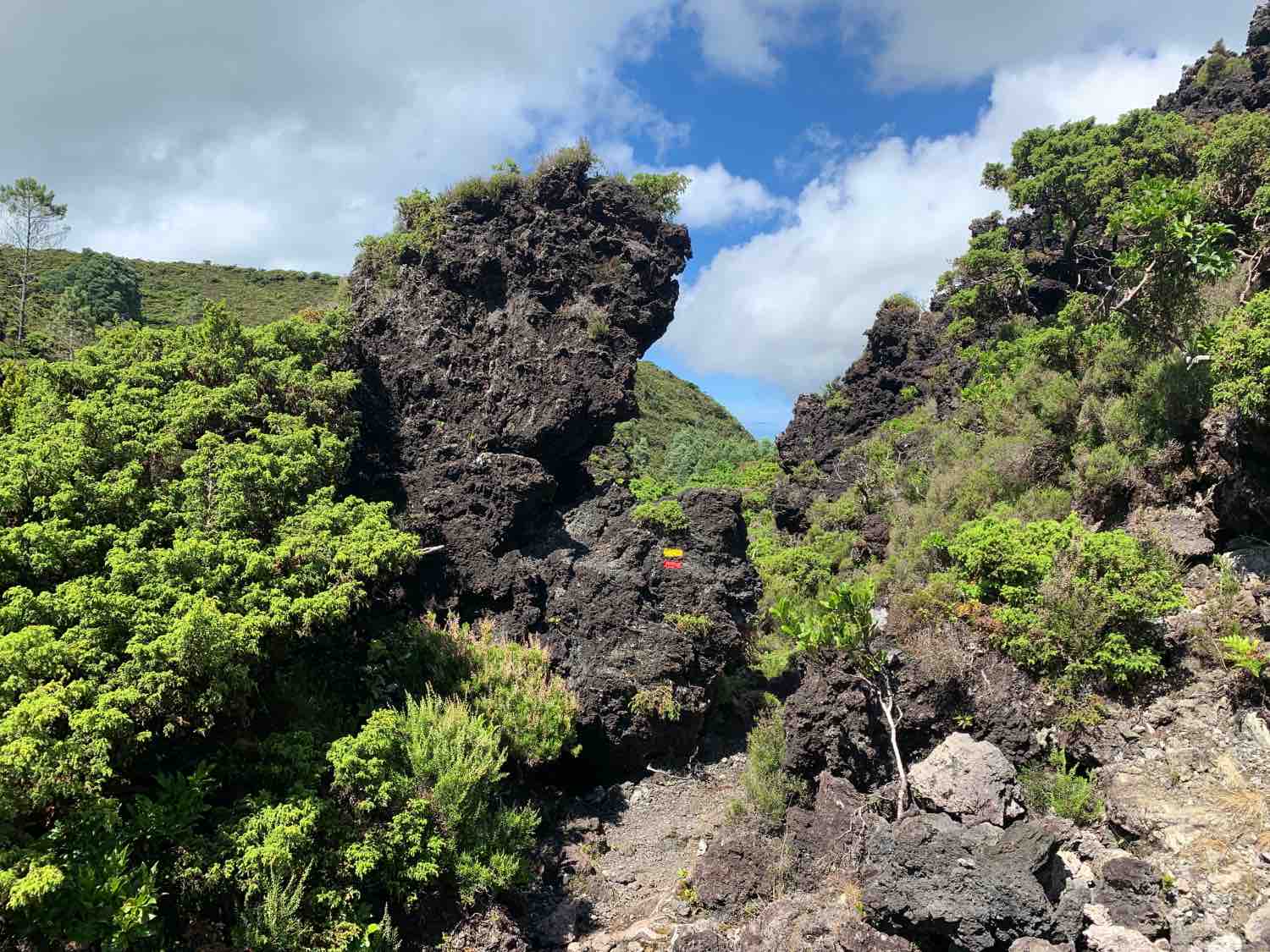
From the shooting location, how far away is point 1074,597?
8.99m

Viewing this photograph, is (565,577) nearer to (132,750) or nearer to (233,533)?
(233,533)

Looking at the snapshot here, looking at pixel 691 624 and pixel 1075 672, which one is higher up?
pixel 691 624

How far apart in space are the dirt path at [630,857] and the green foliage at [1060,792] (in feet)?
14.1

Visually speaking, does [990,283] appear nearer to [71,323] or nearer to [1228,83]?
[1228,83]

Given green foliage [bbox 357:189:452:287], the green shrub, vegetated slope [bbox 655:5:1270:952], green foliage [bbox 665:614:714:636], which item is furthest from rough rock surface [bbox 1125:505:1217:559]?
green foliage [bbox 357:189:452:287]

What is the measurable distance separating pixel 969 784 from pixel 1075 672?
2335 millimetres

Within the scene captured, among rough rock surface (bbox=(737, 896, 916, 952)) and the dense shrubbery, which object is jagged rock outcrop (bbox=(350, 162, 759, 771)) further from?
rough rock surface (bbox=(737, 896, 916, 952))

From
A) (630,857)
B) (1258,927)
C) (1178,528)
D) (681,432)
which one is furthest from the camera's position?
(681,432)

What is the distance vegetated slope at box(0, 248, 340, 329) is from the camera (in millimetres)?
48750

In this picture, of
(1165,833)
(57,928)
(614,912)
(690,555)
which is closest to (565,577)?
(690,555)

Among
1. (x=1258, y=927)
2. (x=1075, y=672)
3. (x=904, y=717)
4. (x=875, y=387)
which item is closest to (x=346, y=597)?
(x=904, y=717)

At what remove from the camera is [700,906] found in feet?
28.5

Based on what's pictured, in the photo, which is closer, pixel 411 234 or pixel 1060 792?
pixel 1060 792

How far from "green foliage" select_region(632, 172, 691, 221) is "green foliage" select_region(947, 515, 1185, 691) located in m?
11.5
